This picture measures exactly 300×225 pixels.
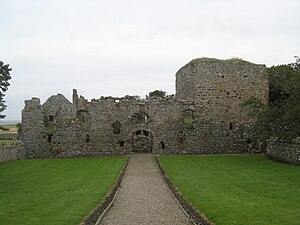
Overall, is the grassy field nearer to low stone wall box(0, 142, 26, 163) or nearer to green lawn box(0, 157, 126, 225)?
green lawn box(0, 157, 126, 225)

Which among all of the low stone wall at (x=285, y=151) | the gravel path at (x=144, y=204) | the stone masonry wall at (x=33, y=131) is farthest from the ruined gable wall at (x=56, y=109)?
the low stone wall at (x=285, y=151)

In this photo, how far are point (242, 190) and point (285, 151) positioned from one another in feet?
32.9

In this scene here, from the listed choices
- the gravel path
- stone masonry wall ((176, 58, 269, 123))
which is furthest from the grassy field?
stone masonry wall ((176, 58, 269, 123))

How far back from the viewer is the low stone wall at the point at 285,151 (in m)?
21.9

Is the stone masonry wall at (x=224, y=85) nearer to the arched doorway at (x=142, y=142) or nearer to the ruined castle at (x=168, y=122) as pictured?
the ruined castle at (x=168, y=122)

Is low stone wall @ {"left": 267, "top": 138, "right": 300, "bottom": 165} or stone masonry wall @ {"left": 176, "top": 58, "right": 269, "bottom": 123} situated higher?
stone masonry wall @ {"left": 176, "top": 58, "right": 269, "bottom": 123}

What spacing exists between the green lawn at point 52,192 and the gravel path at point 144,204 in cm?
66

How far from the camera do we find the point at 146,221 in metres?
10.6

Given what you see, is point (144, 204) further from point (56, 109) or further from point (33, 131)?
point (56, 109)

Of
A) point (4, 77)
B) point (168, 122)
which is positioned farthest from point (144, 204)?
point (168, 122)

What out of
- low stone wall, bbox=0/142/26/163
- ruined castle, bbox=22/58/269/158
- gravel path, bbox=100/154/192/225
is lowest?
gravel path, bbox=100/154/192/225

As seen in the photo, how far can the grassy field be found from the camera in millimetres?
10062

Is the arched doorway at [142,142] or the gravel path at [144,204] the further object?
the arched doorway at [142,142]

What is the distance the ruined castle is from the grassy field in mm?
7372
